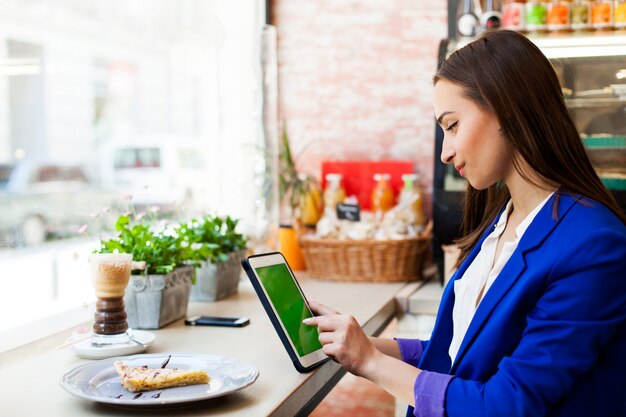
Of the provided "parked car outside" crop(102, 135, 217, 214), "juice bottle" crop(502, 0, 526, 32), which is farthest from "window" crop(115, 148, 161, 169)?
"juice bottle" crop(502, 0, 526, 32)

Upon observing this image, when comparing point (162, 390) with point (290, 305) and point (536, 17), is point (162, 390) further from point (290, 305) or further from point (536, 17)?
point (536, 17)

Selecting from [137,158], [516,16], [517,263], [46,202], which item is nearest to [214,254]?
[46,202]

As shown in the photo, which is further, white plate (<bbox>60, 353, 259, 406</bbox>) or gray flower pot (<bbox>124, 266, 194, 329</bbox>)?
gray flower pot (<bbox>124, 266, 194, 329</bbox>)

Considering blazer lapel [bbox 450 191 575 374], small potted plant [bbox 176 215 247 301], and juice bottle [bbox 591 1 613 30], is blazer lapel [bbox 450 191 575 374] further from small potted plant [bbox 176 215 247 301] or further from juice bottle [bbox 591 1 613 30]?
juice bottle [bbox 591 1 613 30]

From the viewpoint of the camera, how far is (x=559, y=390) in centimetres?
122

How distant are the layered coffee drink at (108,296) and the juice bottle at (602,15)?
2.16m

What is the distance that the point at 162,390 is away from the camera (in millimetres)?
1405

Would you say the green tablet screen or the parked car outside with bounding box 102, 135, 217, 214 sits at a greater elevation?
the parked car outside with bounding box 102, 135, 217, 214

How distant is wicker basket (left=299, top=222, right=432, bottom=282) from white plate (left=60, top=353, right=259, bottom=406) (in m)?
1.46

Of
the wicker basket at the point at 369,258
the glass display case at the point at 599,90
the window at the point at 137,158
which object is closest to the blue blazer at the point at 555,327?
the wicker basket at the point at 369,258

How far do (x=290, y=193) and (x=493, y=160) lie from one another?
2.32 m

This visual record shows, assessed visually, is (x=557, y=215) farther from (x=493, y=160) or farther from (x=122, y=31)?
(x=122, y=31)

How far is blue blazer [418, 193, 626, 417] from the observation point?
1.21m

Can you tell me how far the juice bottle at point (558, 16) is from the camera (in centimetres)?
302
